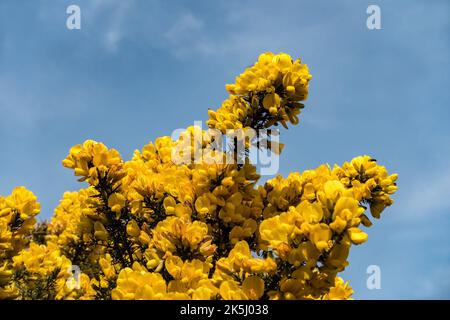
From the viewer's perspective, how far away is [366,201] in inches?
152

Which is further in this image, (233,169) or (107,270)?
(107,270)

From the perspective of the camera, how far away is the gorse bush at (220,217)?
2.31m

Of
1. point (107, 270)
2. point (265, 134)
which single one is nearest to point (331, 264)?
point (265, 134)

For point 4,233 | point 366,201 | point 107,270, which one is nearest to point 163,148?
point 107,270

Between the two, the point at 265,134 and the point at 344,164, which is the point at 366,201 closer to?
the point at 344,164

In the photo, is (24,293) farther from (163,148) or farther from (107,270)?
(163,148)

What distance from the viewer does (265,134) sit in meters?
3.49

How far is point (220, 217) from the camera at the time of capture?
3.24 m

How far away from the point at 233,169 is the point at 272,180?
526mm

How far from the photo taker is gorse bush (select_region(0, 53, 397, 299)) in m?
2.31
